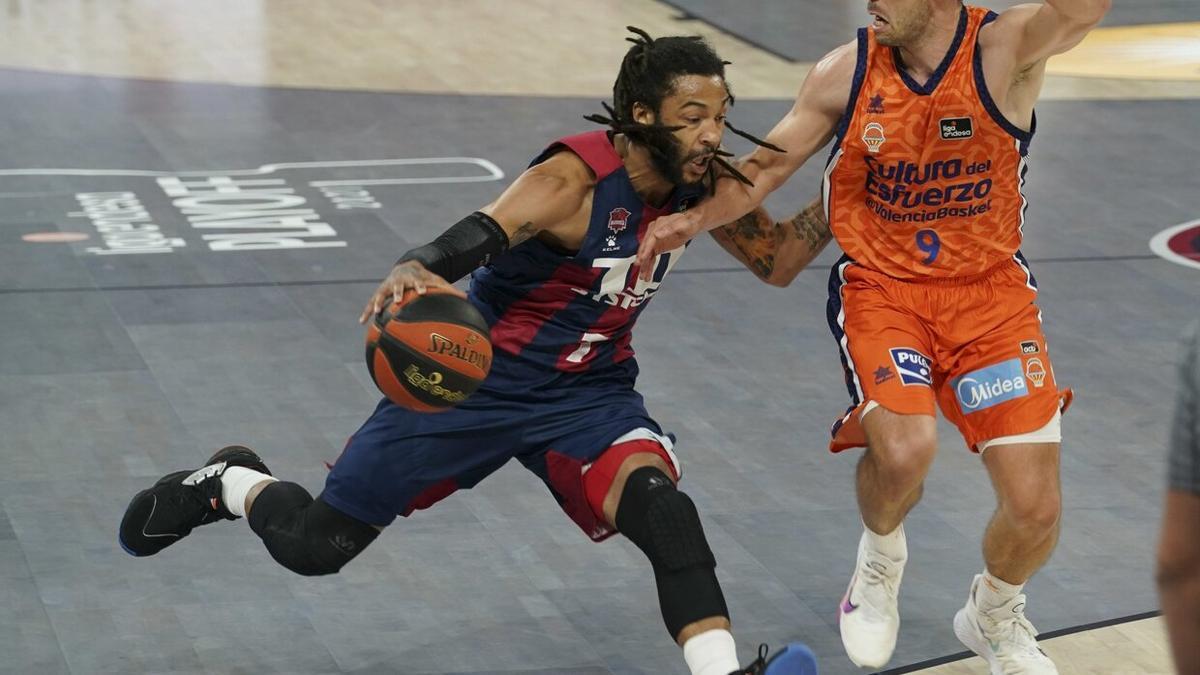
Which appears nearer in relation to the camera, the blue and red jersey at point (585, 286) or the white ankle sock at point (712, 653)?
the white ankle sock at point (712, 653)

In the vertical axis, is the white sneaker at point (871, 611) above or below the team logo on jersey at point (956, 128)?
below

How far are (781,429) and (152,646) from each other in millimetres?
2711

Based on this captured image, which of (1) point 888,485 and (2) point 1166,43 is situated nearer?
(1) point 888,485

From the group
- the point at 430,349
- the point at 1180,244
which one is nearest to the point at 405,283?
the point at 430,349

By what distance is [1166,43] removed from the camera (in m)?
14.1

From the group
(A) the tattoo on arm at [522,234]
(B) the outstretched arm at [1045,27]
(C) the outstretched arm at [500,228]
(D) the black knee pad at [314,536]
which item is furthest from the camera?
(D) the black knee pad at [314,536]

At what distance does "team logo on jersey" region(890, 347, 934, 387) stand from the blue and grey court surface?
83cm

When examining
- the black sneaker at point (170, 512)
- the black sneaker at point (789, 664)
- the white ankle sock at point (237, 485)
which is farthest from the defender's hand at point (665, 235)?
the black sneaker at point (170, 512)

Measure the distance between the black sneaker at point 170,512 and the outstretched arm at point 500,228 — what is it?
3.01 feet

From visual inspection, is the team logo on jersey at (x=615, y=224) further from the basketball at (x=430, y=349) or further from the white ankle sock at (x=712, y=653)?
the white ankle sock at (x=712, y=653)

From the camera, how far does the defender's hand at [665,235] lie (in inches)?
182

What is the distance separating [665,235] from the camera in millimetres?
4637

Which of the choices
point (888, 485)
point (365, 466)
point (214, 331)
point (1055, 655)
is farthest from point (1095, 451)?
point (214, 331)

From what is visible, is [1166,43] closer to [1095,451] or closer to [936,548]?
[1095,451]
